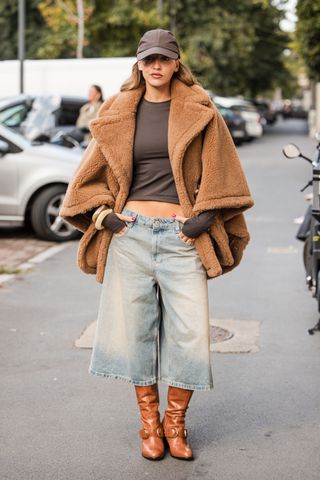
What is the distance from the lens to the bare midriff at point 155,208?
441 centimetres

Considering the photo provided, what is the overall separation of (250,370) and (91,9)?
3501 centimetres

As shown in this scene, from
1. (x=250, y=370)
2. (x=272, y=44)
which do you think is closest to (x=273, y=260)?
(x=250, y=370)

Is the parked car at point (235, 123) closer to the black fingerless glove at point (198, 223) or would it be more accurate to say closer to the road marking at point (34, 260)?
the road marking at point (34, 260)

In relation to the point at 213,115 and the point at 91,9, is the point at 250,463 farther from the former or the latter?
the point at 91,9

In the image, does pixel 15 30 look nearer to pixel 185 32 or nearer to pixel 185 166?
pixel 185 32

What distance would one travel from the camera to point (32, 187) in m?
11.6

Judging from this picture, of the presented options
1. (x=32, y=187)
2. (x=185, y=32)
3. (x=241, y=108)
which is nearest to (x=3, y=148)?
(x=32, y=187)

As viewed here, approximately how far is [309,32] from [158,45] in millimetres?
17437

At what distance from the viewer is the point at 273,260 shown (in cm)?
1038

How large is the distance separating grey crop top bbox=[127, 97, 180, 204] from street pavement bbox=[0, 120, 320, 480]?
1.19m

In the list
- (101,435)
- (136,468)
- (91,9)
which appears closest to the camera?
(136,468)

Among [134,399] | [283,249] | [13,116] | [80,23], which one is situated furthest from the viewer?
[80,23]

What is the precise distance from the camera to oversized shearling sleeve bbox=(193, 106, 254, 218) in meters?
4.32

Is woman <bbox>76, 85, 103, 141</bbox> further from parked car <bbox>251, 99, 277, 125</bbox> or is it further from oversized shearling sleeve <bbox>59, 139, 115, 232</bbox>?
parked car <bbox>251, 99, 277, 125</bbox>
